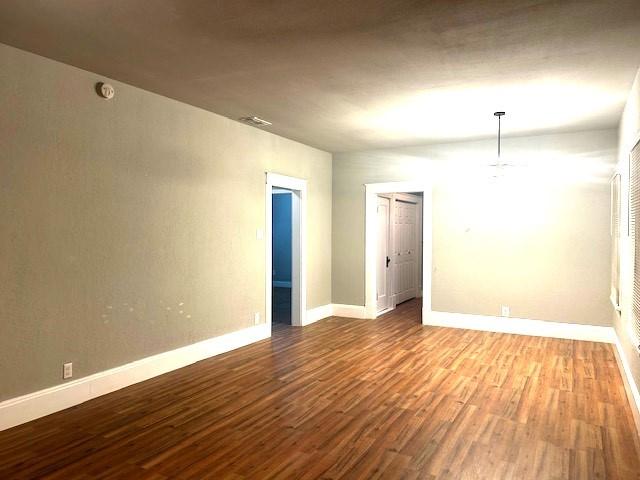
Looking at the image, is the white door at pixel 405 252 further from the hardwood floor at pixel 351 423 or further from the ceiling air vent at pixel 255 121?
the ceiling air vent at pixel 255 121

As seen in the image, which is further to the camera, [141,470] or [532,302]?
[532,302]

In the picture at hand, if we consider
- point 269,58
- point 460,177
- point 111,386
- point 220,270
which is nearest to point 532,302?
point 460,177

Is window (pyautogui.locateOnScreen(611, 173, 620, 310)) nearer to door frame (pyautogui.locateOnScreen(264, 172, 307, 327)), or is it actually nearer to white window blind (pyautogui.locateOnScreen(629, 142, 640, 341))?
white window blind (pyautogui.locateOnScreen(629, 142, 640, 341))

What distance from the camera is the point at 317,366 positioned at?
15.7 feet

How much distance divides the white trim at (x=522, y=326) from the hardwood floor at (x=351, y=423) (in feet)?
2.30

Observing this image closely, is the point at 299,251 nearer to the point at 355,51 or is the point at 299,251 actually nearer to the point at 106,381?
the point at 106,381

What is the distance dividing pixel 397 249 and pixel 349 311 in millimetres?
1719

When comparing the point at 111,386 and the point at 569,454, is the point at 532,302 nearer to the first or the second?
the point at 569,454

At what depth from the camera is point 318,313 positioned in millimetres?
7246

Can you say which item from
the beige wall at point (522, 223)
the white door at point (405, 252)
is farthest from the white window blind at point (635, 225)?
the white door at point (405, 252)

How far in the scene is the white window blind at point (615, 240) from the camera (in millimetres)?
4918

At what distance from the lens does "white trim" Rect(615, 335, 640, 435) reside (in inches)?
133

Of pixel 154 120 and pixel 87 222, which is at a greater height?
pixel 154 120

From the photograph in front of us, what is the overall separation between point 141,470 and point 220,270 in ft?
9.07
